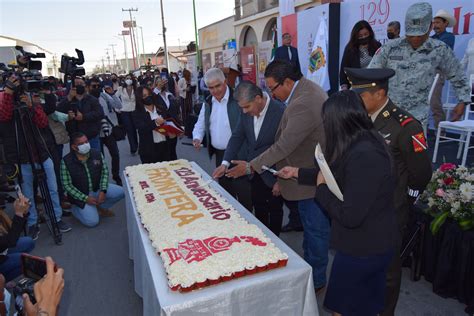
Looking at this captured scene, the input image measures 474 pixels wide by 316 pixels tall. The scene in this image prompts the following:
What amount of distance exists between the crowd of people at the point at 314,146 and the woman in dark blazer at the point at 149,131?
0.05 feet

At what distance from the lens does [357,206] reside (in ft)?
5.25

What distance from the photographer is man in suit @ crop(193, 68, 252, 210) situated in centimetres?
349

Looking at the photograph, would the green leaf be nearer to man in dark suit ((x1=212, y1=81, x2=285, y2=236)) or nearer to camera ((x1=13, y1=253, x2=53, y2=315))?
man in dark suit ((x1=212, y1=81, x2=285, y2=236))

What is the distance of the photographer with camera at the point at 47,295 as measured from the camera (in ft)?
4.75

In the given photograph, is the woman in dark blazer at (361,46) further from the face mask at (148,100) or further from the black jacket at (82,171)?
the black jacket at (82,171)

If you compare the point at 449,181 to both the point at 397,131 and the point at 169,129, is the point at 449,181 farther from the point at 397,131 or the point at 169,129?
the point at 169,129

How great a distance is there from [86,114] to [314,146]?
12.8 feet

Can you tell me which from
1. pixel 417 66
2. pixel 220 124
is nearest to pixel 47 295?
pixel 220 124

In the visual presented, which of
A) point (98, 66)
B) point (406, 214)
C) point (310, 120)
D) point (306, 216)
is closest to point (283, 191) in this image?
point (306, 216)

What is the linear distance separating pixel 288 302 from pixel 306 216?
38.4 inches

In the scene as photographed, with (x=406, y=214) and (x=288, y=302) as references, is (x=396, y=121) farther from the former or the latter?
(x=288, y=302)

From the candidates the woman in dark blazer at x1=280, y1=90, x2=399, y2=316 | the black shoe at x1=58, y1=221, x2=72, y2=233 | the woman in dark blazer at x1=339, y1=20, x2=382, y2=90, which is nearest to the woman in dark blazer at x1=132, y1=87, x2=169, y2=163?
the black shoe at x1=58, y1=221, x2=72, y2=233

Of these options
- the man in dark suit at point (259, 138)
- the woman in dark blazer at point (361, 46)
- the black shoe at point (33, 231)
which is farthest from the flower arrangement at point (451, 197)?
the black shoe at point (33, 231)

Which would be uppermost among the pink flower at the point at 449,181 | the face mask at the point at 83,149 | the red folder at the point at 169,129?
the red folder at the point at 169,129
